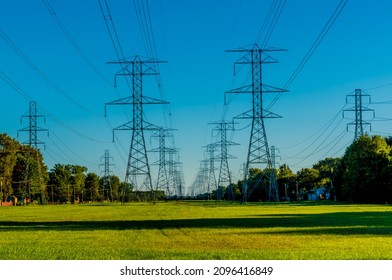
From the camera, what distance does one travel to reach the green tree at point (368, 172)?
104 metres

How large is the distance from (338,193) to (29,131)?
6371 centimetres

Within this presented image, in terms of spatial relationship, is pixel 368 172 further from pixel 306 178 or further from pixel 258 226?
pixel 306 178

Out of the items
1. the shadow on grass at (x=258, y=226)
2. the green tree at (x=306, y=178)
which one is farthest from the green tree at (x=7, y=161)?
the shadow on grass at (x=258, y=226)

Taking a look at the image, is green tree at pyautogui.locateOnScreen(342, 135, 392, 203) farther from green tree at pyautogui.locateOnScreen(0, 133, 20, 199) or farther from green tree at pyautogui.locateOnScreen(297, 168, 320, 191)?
green tree at pyautogui.locateOnScreen(297, 168, 320, 191)

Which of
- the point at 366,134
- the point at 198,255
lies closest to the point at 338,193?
the point at 366,134

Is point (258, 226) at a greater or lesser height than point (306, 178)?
lesser

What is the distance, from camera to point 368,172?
105m

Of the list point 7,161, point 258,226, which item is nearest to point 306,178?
point 7,161

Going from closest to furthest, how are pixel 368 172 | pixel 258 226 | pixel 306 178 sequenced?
pixel 258 226
pixel 368 172
pixel 306 178

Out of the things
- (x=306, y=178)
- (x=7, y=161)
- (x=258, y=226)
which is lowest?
(x=258, y=226)

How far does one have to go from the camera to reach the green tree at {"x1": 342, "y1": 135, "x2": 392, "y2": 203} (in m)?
104

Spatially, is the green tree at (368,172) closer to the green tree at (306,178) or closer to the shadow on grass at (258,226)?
the shadow on grass at (258,226)
